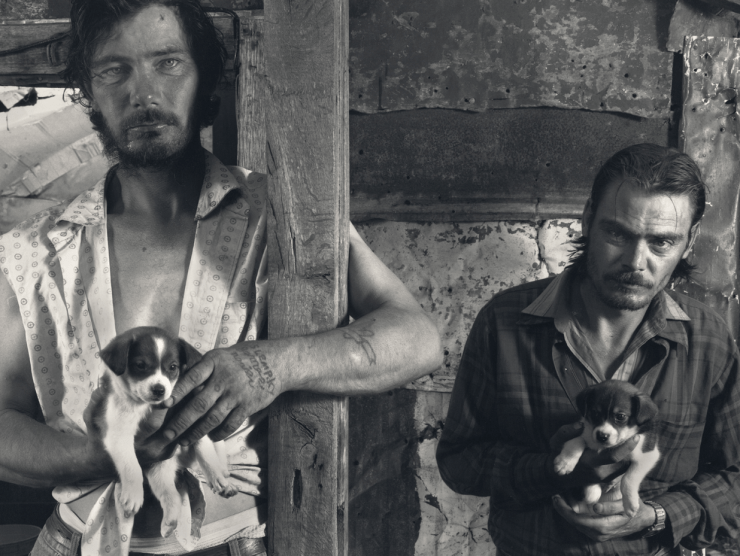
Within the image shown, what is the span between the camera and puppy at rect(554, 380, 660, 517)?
5.22 ft

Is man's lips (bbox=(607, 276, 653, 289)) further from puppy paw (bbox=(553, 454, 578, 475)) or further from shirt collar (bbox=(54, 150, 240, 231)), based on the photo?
shirt collar (bbox=(54, 150, 240, 231))

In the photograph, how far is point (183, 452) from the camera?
1.43 metres

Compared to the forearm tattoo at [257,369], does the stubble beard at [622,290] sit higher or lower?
higher

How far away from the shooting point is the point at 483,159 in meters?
2.61

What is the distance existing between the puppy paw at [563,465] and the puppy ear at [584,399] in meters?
0.11

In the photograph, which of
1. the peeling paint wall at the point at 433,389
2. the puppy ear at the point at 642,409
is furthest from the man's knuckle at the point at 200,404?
the peeling paint wall at the point at 433,389

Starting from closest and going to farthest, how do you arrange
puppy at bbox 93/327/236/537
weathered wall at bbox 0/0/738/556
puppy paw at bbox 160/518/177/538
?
puppy at bbox 93/327/236/537 → puppy paw at bbox 160/518/177/538 → weathered wall at bbox 0/0/738/556

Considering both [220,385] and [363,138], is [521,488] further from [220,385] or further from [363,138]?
[363,138]

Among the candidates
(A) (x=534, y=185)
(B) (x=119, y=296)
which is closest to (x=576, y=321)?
(A) (x=534, y=185)

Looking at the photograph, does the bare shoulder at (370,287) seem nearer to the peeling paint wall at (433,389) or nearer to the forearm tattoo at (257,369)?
the forearm tattoo at (257,369)

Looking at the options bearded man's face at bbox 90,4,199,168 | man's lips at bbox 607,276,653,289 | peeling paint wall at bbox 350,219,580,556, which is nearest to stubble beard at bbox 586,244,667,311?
man's lips at bbox 607,276,653,289

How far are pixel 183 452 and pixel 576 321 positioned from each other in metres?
0.98

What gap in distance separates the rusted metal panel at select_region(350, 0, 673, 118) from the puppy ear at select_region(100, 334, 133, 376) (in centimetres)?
153

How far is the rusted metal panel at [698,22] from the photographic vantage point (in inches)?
97.3
